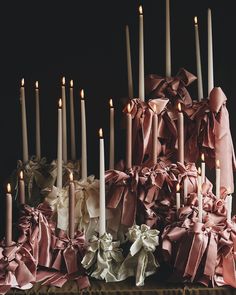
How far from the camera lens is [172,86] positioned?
1.63 m

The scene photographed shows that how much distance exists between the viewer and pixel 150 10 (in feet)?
6.05

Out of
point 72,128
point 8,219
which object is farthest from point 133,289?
point 72,128

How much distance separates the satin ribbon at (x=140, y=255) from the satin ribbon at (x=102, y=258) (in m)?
0.02

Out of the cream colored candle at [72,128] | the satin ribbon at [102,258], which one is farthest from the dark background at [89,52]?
the satin ribbon at [102,258]

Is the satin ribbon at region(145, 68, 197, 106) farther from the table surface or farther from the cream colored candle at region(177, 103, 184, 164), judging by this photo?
the table surface

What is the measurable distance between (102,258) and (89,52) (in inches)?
26.0

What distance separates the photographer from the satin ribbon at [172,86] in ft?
5.36

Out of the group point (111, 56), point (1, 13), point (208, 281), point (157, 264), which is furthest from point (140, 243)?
point (1, 13)

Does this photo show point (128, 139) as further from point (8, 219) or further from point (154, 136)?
point (8, 219)

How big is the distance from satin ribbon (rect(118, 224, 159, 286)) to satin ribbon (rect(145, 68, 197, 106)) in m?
0.36

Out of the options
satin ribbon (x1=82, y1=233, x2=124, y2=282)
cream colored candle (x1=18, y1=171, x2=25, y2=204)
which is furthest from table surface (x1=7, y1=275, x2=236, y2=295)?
cream colored candle (x1=18, y1=171, x2=25, y2=204)

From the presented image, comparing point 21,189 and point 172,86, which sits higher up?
point 172,86

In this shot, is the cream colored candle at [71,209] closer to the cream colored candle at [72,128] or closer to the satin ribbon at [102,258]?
the satin ribbon at [102,258]

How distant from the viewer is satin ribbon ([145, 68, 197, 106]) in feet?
5.36
